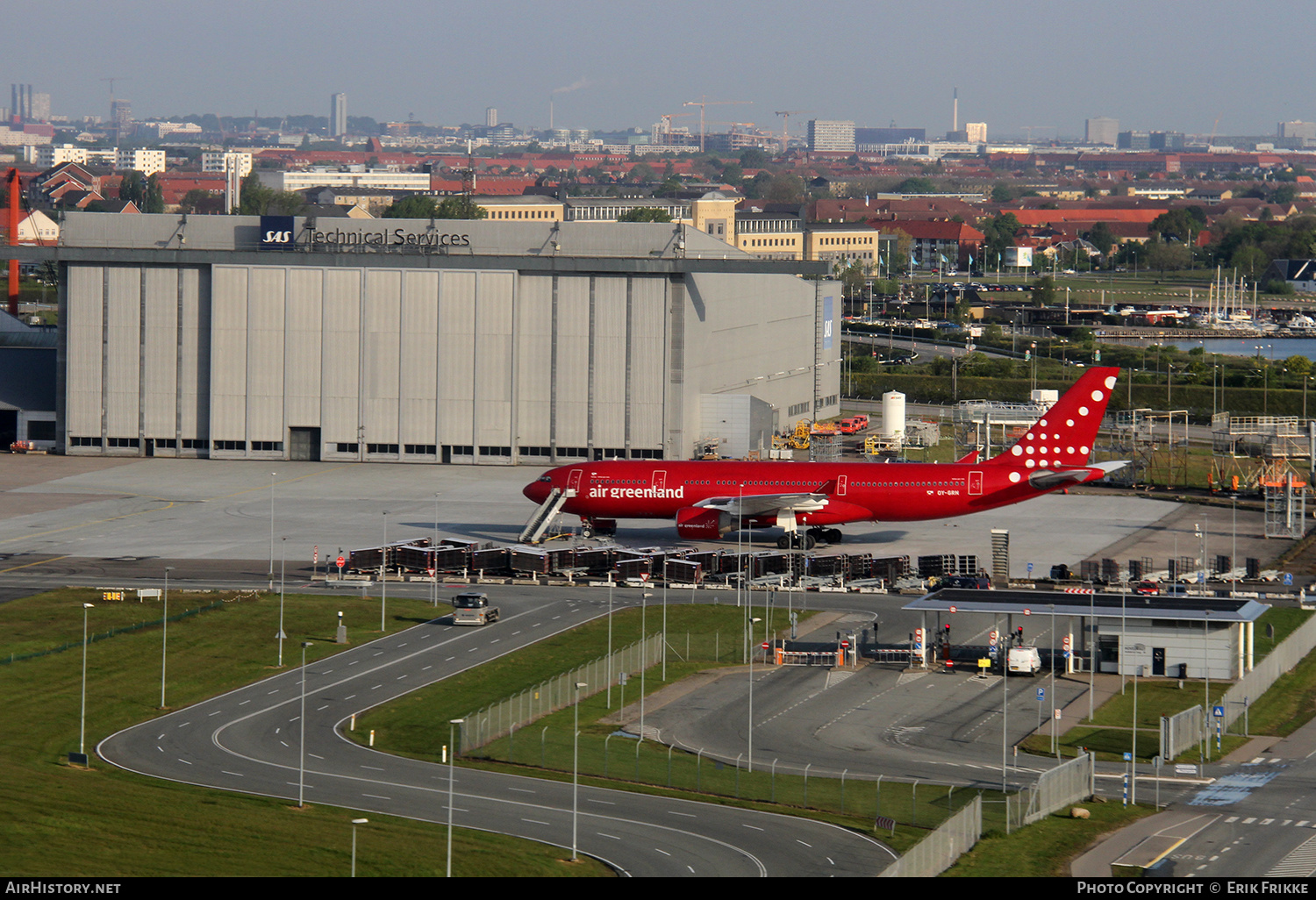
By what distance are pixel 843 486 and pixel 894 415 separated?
161ft

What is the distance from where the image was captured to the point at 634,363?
457ft

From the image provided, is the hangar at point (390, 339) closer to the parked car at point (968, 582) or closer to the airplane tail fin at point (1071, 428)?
the airplane tail fin at point (1071, 428)

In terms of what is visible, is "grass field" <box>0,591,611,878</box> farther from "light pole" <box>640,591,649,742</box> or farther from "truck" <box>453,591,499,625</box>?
"light pole" <box>640,591,649,742</box>

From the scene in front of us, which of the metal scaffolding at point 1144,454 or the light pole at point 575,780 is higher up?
the metal scaffolding at point 1144,454

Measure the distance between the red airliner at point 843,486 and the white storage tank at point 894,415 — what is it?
145ft

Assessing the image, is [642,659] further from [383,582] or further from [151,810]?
[151,810]

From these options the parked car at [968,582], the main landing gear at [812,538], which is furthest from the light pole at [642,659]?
the parked car at [968,582]

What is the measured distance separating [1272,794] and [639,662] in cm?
2986

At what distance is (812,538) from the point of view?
109562 mm

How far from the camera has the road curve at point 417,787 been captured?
52.7 metres

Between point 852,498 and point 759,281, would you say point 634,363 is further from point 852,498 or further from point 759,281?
point 852,498

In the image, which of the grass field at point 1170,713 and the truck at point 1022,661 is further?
the truck at point 1022,661

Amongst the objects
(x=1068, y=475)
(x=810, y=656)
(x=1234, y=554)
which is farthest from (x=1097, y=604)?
(x=1234, y=554)

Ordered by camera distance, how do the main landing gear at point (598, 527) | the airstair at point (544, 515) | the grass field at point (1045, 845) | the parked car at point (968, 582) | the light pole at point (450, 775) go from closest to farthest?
the light pole at point (450, 775) → the grass field at point (1045, 845) → the parked car at point (968, 582) → the airstair at point (544, 515) → the main landing gear at point (598, 527)
